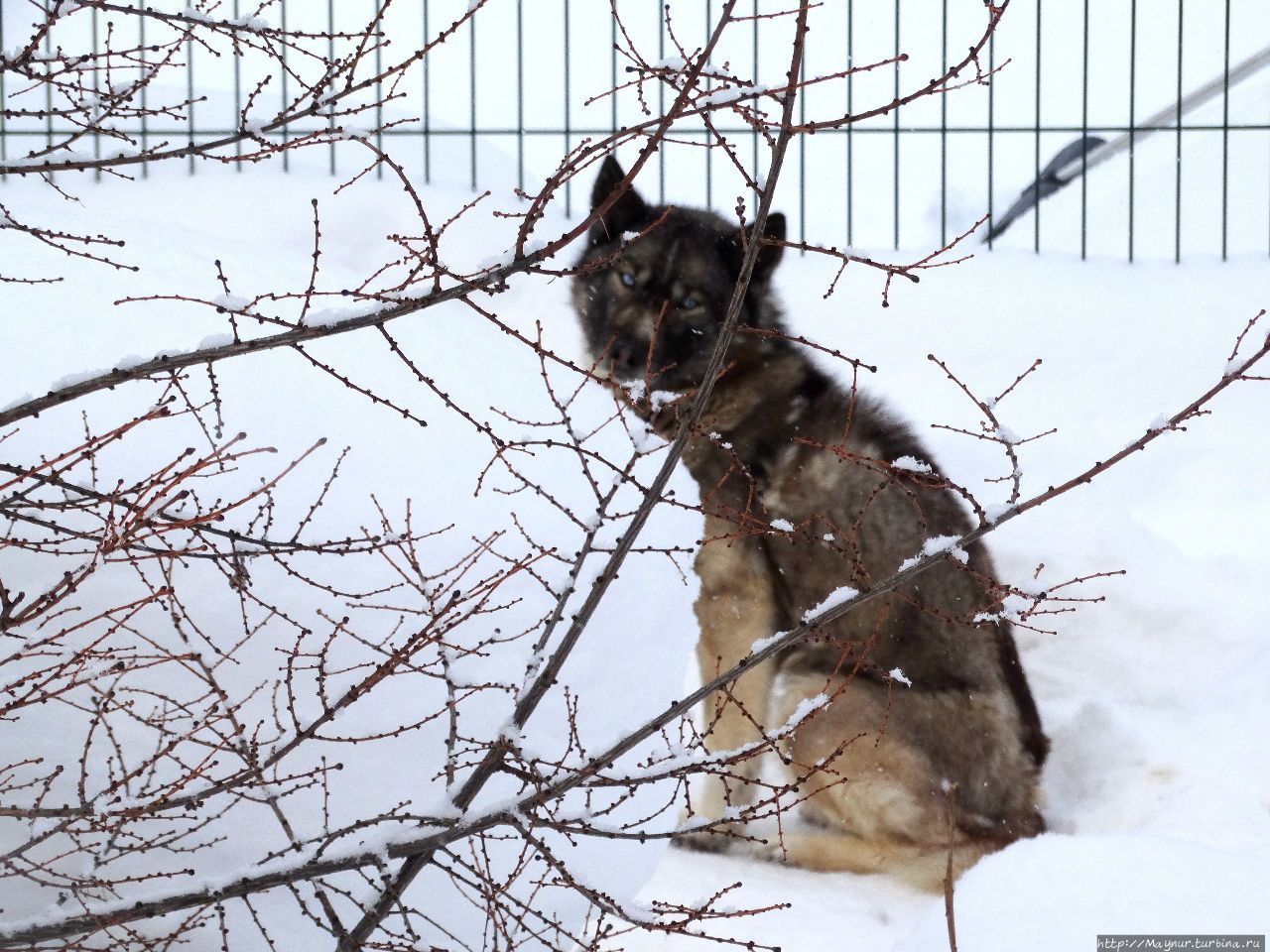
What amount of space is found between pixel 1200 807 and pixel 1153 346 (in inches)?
151

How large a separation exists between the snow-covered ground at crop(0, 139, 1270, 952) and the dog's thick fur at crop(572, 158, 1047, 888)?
0.66 feet

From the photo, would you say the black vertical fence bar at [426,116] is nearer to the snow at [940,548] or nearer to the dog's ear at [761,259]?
the dog's ear at [761,259]

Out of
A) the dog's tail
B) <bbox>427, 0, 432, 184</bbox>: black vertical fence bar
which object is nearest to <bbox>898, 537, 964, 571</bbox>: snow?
the dog's tail

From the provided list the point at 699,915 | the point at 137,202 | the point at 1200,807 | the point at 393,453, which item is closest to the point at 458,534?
Answer: the point at 393,453

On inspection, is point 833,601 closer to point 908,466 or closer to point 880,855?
point 908,466

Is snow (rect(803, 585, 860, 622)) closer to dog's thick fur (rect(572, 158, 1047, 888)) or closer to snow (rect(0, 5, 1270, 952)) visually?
snow (rect(0, 5, 1270, 952))

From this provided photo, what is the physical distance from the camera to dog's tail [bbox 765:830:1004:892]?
3838mm

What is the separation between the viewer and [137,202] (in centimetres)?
725

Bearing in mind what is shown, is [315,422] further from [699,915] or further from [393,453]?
[699,915]

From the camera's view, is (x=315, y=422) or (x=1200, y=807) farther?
(x=1200, y=807)

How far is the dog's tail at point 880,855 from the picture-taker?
12.6ft

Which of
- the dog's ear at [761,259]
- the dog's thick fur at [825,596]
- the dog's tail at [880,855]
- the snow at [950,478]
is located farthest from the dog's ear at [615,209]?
the dog's tail at [880,855]

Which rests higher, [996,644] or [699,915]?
[996,644]

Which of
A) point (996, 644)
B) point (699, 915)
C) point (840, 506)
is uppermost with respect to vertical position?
point (840, 506)
